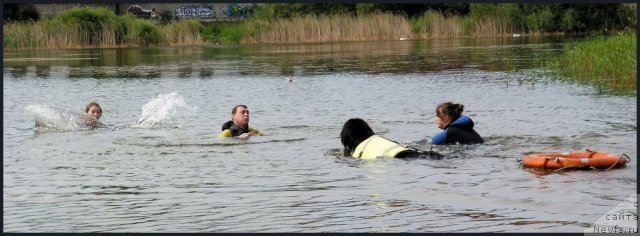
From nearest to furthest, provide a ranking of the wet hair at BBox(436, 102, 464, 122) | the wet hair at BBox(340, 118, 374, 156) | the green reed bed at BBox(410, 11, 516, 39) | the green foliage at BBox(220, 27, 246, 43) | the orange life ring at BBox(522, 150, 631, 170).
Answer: the orange life ring at BBox(522, 150, 631, 170)
the wet hair at BBox(340, 118, 374, 156)
the wet hair at BBox(436, 102, 464, 122)
the green reed bed at BBox(410, 11, 516, 39)
the green foliage at BBox(220, 27, 246, 43)

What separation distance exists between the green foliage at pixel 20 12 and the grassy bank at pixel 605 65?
42.4 m

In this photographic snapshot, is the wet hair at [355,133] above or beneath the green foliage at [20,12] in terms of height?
beneath

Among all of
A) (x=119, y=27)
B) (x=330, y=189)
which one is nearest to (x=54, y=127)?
(x=330, y=189)

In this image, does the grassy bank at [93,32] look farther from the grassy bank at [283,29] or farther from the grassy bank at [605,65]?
the grassy bank at [605,65]

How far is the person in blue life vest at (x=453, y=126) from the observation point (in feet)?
49.9

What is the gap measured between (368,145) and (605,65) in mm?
14345

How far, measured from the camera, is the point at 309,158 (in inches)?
614

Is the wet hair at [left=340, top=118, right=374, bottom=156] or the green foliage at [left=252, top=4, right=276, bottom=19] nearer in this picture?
the wet hair at [left=340, top=118, right=374, bottom=156]

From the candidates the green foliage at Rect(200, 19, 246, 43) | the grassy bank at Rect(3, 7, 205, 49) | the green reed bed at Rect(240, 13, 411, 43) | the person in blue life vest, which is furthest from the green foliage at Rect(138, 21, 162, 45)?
the person in blue life vest

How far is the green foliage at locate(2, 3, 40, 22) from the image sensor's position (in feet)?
222

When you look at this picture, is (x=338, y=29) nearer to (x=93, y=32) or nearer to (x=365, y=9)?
(x=365, y=9)

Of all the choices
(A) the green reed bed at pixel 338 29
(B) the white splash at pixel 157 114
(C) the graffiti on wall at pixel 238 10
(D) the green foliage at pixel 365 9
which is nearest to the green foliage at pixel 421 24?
(A) the green reed bed at pixel 338 29

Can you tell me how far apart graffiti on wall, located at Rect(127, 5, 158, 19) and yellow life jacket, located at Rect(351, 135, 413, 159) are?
60.2 m

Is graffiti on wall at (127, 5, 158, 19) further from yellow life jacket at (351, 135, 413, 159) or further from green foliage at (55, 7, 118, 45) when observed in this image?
yellow life jacket at (351, 135, 413, 159)
